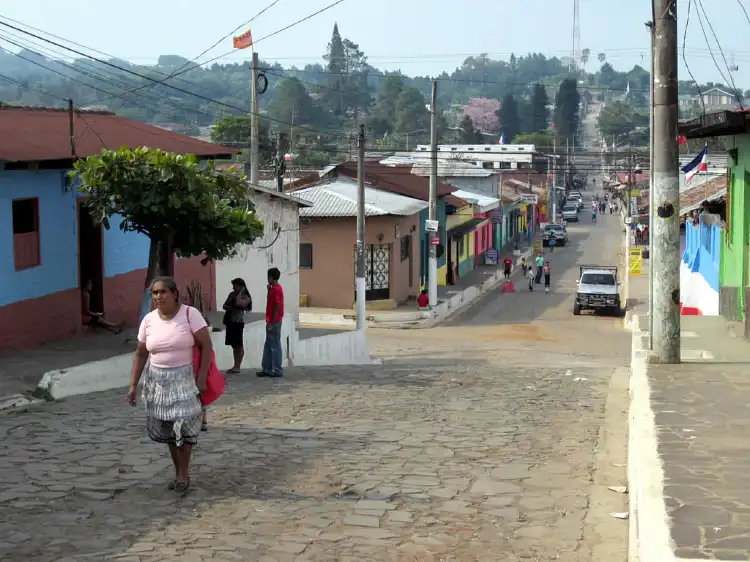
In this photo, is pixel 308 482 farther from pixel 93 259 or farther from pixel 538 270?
pixel 538 270

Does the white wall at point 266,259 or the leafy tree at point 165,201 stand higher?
the leafy tree at point 165,201

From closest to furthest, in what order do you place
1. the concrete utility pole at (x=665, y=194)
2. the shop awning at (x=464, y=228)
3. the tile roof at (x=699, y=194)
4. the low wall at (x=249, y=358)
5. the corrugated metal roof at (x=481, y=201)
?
the concrete utility pole at (x=665, y=194), the low wall at (x=249, y=358), the tile roof at (x=699, y=194), the shop awning at (x=464, y=228), the corrugated metal roof at (x=481, y=201)

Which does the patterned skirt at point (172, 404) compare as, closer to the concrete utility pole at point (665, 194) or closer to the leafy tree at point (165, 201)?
the concrete utility pole at point (665, 194)

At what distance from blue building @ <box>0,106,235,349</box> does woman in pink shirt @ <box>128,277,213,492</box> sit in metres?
6.69

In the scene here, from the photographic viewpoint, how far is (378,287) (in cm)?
3766

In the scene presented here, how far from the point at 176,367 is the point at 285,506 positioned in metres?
1.19

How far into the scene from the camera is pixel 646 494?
19.9 ft

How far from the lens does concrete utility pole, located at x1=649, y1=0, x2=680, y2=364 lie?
11.5 metres

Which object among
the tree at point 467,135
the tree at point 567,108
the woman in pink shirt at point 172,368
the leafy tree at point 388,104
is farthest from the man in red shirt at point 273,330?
the tree at point 567,108

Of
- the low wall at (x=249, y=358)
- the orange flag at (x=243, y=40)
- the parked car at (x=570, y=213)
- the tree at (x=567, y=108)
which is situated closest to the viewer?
the low wall at (x=249, y=358)

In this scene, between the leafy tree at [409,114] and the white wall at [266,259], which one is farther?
the leafy tree at [409,114]

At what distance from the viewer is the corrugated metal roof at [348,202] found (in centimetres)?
3562

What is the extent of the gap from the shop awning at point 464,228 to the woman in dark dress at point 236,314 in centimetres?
3448

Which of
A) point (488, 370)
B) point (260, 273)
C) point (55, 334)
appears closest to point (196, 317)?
point (55, 334)
